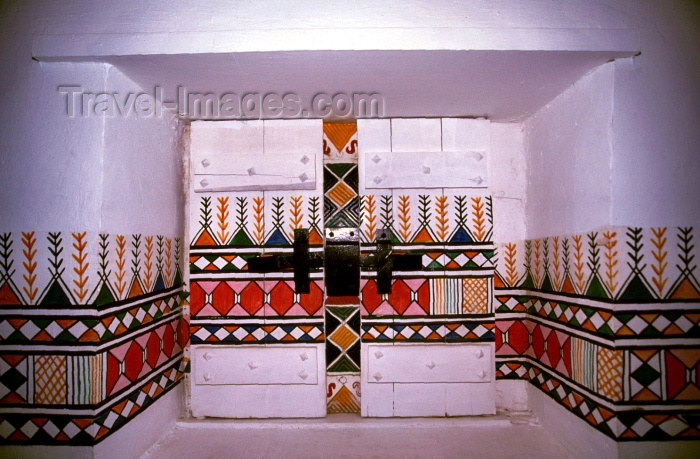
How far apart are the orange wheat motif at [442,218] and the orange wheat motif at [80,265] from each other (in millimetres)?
1208

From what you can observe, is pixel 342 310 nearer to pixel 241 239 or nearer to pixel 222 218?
pixel 241 239

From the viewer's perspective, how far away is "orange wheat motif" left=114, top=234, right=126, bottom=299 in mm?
1098

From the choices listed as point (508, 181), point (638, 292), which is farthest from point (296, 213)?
point (638, 292)

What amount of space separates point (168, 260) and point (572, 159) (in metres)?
1.56

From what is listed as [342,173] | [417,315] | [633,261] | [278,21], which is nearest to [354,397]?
[417,315]

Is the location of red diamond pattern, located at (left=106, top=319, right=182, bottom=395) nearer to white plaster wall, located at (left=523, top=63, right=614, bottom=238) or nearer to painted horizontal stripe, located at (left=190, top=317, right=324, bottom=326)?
painted horizontal stripe, located at (left=190, top=317, right=324, bottom=326)

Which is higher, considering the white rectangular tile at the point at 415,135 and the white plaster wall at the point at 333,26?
Answer: the white plaster wall at the point at 333,26

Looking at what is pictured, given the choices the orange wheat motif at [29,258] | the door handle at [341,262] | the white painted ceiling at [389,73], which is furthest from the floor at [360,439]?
the white painted ceiling at [389,73]

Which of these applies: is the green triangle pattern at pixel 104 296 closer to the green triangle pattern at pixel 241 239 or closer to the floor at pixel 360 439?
the green triangle pattern at pixel 241 239

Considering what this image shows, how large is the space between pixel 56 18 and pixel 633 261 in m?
1.81

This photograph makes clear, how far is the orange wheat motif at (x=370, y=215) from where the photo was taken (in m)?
1.42

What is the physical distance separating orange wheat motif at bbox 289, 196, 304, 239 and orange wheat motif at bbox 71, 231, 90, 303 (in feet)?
2.21

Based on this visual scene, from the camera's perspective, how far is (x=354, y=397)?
4.71ft

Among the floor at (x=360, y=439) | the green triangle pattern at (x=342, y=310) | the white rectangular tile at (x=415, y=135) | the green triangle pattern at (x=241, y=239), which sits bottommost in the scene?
the floor at (x=360, y=439)
